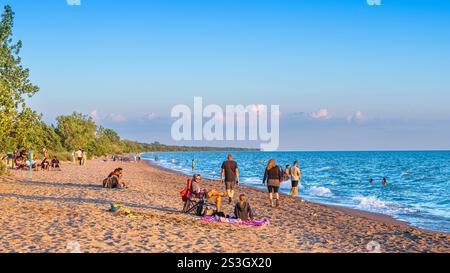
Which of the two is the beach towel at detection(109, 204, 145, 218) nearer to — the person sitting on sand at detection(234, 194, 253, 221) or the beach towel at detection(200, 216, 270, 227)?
Answer: the beach towel at detection(200, 216, 270, 227)

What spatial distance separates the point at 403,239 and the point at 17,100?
771 inches

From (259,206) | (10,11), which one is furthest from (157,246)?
(10,11)

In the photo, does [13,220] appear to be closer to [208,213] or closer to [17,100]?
[208,213]

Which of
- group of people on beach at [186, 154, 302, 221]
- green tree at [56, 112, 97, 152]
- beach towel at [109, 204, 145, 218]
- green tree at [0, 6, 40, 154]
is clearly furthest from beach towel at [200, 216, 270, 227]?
green tree at [56, 112, 97, 152]

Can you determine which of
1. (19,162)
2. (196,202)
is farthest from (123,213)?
(19,162)

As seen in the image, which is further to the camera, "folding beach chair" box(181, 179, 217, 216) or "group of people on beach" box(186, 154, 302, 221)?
"folding beach chair" box(181, 179, 217, 216)

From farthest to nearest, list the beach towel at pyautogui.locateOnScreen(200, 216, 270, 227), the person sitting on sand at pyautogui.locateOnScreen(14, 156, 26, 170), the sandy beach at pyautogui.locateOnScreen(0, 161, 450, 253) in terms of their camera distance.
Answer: the person sitting on sand at pyautogui.locateOnScreen(14, 156, 26, 170), the beach towel at pyautogui.locateOnScreen(200, 216, 270, 227), the sandy beach at pyautogui.locateOnScreen(0, 161, 450, 253)

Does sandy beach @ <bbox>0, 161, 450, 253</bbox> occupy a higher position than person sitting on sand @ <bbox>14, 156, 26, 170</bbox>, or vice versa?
person sitting on sand @ <bbox>14, 156, 26, 170</bbox>

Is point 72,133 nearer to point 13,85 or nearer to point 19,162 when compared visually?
point 19,162

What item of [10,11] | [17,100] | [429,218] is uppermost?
[10,11]

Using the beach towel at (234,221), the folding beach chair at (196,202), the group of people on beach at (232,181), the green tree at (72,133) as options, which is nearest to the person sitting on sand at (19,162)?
the group of people on beach at (232,181)

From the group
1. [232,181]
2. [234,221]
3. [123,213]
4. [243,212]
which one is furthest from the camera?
[232,181]
